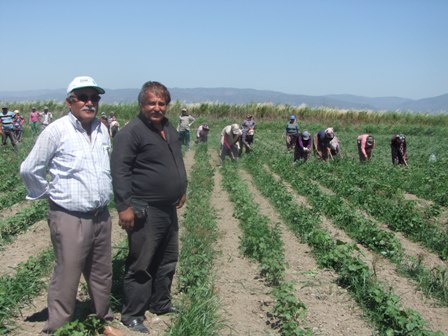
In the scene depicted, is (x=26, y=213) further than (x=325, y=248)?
Yes

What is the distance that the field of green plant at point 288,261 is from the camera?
4324mm

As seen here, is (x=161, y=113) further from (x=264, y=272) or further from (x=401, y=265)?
(x=401, y=265)

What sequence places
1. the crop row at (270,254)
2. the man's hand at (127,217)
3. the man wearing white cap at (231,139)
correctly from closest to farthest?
the man's hand at (127,217)
the crop row at (270,254)
the man wearing white cap at (231,139)

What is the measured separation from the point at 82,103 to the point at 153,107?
0.58 metres

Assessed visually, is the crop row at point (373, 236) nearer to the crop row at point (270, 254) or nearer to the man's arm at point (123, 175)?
the crop row at point (270, 254)

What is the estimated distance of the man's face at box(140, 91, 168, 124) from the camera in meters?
3.92

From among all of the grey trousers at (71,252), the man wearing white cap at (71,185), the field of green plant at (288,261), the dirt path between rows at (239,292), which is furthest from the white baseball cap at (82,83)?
the dirt path between rows at (239,292)

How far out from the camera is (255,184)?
1245 centimetres

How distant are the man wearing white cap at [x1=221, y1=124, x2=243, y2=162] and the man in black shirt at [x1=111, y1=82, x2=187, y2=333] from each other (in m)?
10.1

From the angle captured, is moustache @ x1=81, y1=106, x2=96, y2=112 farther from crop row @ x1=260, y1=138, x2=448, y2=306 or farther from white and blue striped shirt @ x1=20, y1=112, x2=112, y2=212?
crop row @ x1=260, y1=138, x2=448, y2=306

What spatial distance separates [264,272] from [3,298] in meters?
2.94

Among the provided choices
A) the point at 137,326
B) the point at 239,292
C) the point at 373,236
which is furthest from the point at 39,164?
the point at 373,236

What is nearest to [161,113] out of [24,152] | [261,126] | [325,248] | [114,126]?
[325,248]

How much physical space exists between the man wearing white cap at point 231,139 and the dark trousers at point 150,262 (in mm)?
10070
